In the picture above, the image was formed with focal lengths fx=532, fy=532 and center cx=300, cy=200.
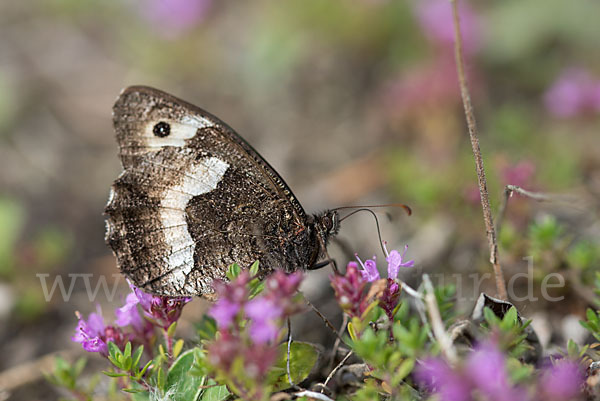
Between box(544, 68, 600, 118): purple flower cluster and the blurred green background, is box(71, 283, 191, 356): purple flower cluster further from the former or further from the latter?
box(544, 68, 600, 118): purple flower cluster

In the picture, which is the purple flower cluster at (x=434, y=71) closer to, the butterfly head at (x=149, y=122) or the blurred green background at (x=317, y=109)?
the blurred green background at (x=317, y=109)

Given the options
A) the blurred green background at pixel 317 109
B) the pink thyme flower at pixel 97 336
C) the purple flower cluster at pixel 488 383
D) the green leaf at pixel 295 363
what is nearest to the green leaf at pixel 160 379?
the pink thyme flower at pixel 97 336

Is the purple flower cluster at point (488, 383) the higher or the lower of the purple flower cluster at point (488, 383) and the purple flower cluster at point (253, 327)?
the lower

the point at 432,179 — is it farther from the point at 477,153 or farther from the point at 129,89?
the point at 129,89

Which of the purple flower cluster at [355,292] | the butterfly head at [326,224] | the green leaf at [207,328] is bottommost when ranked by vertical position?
the purple flower cluster at [355,292]

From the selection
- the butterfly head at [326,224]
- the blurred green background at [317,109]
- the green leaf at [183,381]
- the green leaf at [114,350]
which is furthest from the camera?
the blurred green background at [317,109]

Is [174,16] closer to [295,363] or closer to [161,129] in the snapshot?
[161,129]

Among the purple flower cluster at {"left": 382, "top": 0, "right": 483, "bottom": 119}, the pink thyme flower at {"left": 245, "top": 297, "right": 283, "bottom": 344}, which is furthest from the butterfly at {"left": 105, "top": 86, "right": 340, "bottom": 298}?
the purple flower cluster at {"left": 382, "top": 0, "right": 483, "bottom": 119}
